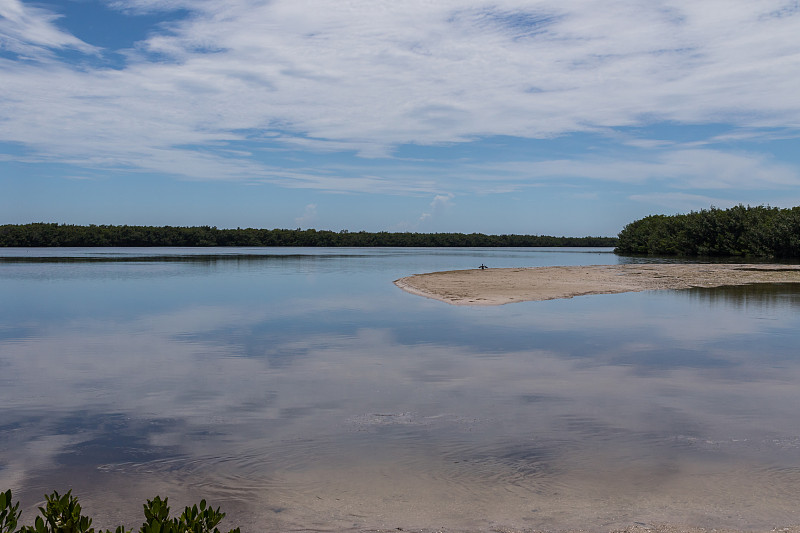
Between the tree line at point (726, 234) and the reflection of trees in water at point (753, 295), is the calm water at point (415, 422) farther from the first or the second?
the tree line at point (726, 234)

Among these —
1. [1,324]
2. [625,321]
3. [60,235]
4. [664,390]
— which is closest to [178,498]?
[664,390]

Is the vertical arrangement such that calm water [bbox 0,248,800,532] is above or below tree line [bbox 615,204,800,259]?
below

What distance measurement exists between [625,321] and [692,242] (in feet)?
305

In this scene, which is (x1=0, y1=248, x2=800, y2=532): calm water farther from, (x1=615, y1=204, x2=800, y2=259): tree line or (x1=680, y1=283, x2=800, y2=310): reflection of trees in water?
(x1=615, y1=204, x2=800, y2=259): tree line

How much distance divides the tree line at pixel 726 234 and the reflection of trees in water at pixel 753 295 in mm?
46705

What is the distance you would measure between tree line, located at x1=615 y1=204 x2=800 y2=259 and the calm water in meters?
67.8

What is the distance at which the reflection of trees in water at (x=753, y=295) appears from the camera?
1131 inches

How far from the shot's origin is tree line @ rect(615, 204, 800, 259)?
267 feet

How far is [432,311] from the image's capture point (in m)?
27.3

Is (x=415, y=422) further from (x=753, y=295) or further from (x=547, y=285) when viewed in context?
(x=547, y=285)

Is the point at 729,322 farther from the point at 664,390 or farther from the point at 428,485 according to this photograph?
the point at 428,485

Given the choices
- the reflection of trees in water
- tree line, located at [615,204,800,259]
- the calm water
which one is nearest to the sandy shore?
the reflection of trees in water

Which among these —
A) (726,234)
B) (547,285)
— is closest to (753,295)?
(547,285)

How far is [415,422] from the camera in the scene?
10.4 metres
